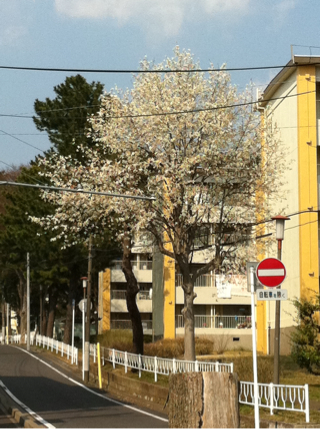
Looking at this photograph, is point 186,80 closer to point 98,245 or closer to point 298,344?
point 298,344

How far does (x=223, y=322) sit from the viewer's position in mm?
46719

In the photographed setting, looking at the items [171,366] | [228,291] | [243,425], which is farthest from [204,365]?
[228,291]

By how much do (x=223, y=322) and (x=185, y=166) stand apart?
2686 centimetres

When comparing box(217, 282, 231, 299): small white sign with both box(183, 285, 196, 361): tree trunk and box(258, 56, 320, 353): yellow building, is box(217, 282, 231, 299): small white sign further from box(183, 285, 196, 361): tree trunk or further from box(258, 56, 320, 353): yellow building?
box(183, 285, 196, 361): tree trunk

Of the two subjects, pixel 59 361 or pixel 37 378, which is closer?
pixel 37 378

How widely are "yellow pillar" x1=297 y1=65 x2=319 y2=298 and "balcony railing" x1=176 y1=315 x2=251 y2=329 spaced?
637 inches

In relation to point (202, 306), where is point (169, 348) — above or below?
below

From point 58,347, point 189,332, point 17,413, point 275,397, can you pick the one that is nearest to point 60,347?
point 58,347

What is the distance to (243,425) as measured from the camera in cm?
1498

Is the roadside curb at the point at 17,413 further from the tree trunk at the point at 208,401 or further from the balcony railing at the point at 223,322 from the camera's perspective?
the balcony railing at the point at 223,322

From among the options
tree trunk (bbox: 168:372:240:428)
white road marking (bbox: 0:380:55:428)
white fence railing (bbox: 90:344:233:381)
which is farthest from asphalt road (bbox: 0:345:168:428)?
tree trunk (bbox: 168:372:240:428)

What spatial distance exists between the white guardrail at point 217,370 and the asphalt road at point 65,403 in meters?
1.67

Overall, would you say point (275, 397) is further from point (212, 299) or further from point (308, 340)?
point (212, 299)

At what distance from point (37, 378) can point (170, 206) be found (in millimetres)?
12298
